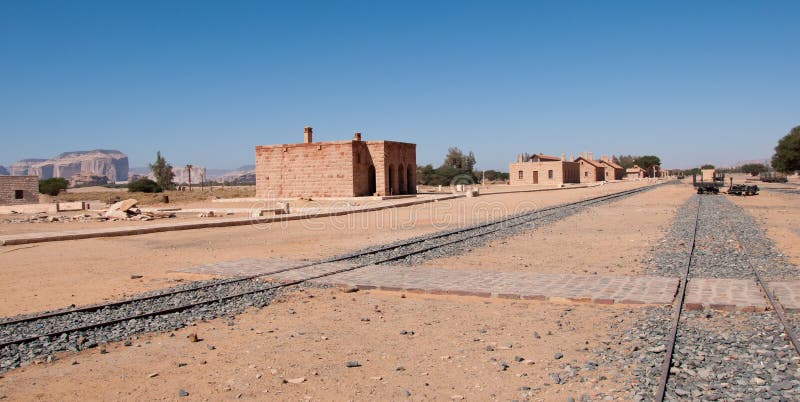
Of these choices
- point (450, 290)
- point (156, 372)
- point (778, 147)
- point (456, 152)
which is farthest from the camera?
point (456, 152)

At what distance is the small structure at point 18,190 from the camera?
39688 millimetres

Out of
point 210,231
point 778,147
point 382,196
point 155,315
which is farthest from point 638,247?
point 778,147

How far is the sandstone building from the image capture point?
3681cm

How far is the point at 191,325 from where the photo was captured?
6.91m

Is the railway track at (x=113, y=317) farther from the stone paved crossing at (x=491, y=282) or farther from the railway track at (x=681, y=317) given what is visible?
the railway track at (x=681, y=317)

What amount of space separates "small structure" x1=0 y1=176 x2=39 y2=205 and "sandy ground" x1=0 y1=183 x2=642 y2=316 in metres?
29.2

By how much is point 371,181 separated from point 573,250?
26.5 meters

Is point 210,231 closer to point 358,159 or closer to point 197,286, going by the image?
point 197,286

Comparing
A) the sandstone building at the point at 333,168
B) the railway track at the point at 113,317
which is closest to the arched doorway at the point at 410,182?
the sandstone building at the point at 333,168

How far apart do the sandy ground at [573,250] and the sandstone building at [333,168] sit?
1885 centimetres

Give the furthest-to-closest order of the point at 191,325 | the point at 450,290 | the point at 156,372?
1. the point at 450,290
2. the point at 191,325
3. the point at 156,372

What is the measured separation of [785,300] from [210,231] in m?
16.1

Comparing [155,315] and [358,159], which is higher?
[358,159]

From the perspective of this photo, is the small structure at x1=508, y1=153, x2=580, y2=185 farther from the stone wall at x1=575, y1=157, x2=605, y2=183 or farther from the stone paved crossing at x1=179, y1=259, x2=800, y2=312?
the stone paved crossing at x1=179, y1=259, x2=800, y2=312
